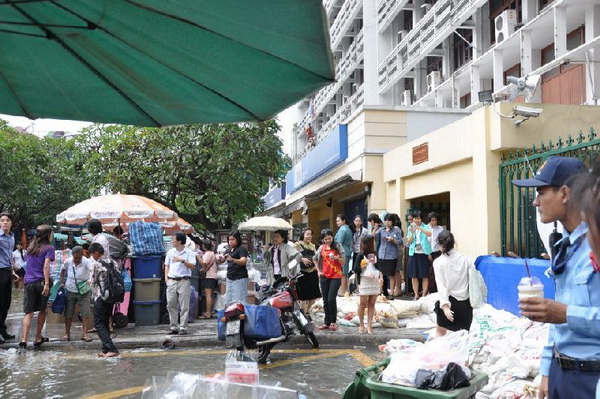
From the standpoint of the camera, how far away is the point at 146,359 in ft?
26.3

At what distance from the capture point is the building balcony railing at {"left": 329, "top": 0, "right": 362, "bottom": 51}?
34.0 meters

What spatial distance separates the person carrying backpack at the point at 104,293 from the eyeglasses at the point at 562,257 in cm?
648

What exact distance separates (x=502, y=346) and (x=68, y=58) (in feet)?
18.3

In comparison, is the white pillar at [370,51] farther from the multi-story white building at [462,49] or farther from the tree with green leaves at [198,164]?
the tree with green leaves at [198,164]

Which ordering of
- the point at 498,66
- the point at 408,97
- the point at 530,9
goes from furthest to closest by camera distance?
1. the point at 408,97
2. the point at 498,66
3. the point at 530,9

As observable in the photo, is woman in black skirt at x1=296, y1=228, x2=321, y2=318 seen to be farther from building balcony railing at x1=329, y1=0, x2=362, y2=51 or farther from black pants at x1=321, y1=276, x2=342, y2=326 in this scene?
building balcony railing at x1=329, y1=0, x2=362, y2=51

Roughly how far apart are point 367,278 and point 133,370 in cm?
351

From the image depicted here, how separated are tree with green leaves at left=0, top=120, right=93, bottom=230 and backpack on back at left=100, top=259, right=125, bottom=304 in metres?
17.7

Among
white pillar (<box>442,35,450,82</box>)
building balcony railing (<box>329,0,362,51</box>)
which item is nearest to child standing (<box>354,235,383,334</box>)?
white pillar (<box>442,35,450,82</box>)

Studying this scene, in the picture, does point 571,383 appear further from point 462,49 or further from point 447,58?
point 447,58

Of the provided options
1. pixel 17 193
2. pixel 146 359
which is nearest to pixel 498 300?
pixel 146 359

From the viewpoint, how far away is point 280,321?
7820 mm

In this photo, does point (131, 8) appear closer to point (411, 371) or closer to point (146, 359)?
point (411, 371)

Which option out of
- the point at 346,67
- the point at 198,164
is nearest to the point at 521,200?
the point at 198,164
